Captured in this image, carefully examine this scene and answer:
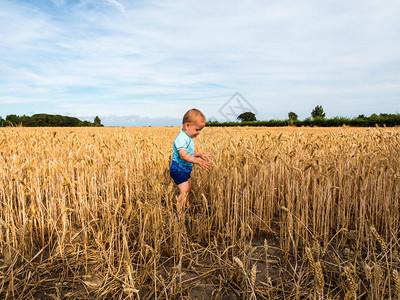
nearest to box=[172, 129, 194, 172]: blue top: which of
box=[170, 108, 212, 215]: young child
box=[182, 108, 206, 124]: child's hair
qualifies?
box=[170, 108, 212, 215]: young child

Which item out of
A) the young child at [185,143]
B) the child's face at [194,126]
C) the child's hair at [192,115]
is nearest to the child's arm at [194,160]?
the young child at [185,143]

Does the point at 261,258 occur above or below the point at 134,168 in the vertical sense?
below

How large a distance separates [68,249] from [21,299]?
59cm

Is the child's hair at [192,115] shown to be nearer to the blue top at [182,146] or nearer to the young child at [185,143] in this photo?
the young child at [185,143]

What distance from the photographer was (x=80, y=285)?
192cm

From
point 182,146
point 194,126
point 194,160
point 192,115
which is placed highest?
point 192,115

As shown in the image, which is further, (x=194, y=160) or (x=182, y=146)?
(x=182, y=146)

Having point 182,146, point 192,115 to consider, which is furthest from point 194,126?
point 182,146

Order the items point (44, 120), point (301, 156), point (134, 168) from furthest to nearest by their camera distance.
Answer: point (44, 120), point (134, 168), point (301, 156)

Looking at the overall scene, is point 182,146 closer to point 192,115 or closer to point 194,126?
point 194,126

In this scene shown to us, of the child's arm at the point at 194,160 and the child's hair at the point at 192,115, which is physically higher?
the child's hair at the point at 192,115

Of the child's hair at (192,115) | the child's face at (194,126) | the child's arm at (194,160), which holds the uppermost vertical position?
the child's hair at (192,115)

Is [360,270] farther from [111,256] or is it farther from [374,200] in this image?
[111,256]

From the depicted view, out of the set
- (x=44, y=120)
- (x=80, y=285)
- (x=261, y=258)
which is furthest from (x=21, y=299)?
(x=44, y=120)
